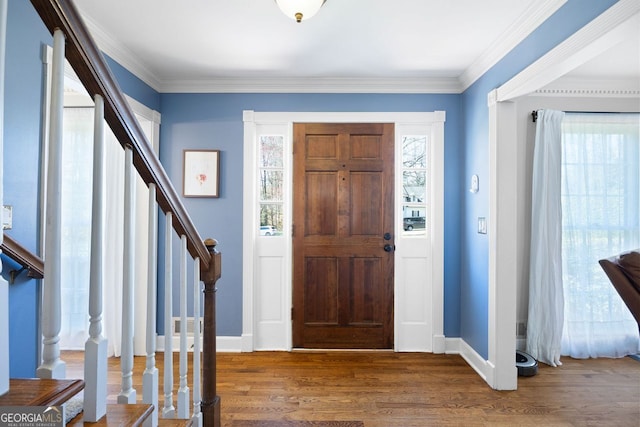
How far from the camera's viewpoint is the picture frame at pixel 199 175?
3268mm

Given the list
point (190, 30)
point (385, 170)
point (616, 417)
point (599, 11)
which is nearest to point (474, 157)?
point (385, 170)

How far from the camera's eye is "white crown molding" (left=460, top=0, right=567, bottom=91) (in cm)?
201

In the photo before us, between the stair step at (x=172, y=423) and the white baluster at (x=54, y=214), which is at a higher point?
the white baluster at (x=54, y=214)

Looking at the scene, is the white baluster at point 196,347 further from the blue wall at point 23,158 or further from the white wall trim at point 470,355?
the white wall trim at point 470,355

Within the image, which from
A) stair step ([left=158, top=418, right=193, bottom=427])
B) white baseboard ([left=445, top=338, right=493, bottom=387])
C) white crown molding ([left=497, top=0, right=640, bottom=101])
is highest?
white crown molding ([left=497, top=0, right=640, bottom=101])

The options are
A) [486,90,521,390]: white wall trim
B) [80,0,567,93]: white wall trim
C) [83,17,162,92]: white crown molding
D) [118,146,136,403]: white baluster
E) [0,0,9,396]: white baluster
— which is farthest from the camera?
[80,0,567,93]: white wall trim

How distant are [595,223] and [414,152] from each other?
5.67ft

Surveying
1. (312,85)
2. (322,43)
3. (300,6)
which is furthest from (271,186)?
(300,6)

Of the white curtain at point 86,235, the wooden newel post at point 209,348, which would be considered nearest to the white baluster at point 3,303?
the wooden newel post at point 209,348

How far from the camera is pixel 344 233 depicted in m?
3.31

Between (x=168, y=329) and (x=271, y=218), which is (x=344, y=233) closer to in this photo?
(x=271, y=218)

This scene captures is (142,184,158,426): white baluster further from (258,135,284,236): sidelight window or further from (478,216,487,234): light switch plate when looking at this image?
(478,216,487,234): light switch plate

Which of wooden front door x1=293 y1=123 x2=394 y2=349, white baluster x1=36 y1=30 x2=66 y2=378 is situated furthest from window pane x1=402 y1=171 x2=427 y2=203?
white baluster x1=36 y1=30 x2=66 y2=378

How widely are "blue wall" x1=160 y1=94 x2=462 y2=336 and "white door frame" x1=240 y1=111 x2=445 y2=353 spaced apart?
7 cm
